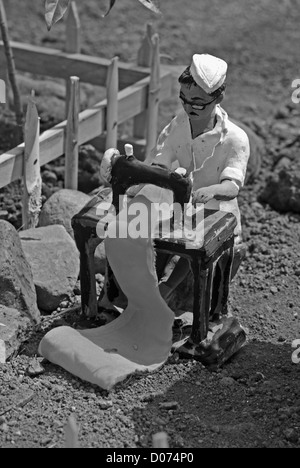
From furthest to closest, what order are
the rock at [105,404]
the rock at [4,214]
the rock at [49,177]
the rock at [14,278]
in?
the rock at [49,177], the rock at [4,214], the rock at [14,278], the rock at [105,404]

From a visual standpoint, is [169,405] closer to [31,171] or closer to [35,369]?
[35,369]

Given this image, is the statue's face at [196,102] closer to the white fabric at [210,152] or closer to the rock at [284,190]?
the white fabric at [210,152]

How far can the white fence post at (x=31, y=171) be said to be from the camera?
560cm

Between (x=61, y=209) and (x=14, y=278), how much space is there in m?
1.02

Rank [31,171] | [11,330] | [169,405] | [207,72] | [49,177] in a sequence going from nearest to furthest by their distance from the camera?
[169,405]
[207,72]
[11,330]
[31,171]
[49,177]

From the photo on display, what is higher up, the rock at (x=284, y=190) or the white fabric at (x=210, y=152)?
the white fabric at (x=210, y=152)

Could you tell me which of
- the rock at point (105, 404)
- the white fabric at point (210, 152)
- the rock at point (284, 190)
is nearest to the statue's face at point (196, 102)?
the white fabric at point (210, 152)

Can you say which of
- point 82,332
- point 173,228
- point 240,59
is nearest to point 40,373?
point 82,332

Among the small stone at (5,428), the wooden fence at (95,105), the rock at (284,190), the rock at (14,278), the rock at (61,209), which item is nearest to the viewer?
the small stone at (5,428)

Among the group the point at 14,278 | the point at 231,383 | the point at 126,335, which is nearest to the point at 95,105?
the point at 14,278

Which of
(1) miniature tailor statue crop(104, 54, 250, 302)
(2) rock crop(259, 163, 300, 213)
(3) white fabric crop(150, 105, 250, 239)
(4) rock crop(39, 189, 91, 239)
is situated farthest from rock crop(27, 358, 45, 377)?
(2) rock crop(259, 163, 300, 213)

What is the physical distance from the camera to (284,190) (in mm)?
6344

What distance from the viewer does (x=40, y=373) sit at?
4637mm

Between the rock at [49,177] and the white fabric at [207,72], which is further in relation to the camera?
the rock at [49,177]
